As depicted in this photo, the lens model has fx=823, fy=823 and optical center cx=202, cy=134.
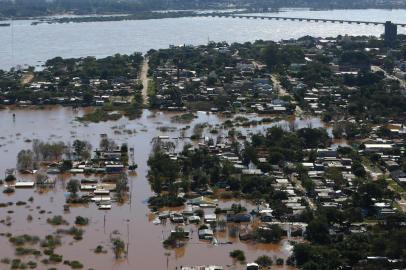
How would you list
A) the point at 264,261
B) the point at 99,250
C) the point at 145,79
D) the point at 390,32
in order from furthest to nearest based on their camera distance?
the point at 390,32 < the point at 145,79 < the point at 99,250 < the point at 264,261

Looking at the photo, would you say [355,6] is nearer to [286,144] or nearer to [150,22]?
[150,22]

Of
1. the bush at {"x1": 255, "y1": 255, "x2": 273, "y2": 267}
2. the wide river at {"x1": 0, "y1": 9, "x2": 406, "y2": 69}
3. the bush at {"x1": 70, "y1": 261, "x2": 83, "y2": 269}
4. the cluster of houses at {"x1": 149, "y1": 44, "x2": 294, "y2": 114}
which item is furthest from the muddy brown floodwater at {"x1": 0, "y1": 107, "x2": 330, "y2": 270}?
the wide river at {"x1": 0, "y1": 9, "x2": 406, "y2": 69}

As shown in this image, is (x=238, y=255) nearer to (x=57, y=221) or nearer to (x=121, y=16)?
(x=57, y=221)

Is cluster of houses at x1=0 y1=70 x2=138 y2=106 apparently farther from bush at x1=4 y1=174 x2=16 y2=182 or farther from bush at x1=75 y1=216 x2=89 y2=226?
bush at x1=75 y1=216 x2=89 y2=226

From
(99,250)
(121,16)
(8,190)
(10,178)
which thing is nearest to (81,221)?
(99,250)

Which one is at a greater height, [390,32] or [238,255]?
[390,32]

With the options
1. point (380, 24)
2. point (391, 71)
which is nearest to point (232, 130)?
point (391, 71)

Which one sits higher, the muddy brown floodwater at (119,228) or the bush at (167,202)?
the bush at (167,202)

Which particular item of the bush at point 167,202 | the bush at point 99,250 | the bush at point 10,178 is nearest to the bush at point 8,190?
the bush at point 10,178

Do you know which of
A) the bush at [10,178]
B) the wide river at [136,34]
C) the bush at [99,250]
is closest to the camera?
the bush at [99,250]

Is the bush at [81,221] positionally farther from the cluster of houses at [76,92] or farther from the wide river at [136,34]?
the wide river at [136,34]
